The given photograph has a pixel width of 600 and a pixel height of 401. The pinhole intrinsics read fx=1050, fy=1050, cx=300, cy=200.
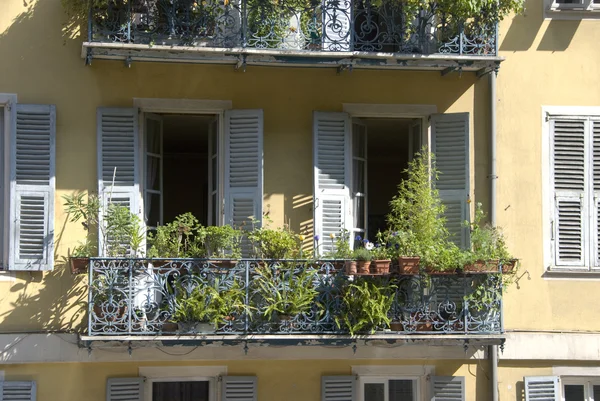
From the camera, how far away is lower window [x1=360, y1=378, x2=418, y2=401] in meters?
12.7

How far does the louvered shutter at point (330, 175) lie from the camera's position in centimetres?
1246

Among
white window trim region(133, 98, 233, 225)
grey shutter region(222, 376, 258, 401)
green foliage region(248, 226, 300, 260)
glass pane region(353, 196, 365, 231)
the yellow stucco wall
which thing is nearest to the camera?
green foliage region(248, 226, 300, 260)

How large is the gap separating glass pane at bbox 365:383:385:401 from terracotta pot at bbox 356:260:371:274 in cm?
185

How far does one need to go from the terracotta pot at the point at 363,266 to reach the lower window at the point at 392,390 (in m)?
1.83

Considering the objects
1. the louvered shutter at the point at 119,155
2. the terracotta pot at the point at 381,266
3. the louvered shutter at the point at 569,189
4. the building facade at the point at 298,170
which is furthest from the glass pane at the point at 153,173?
the louvered shutter at the point at 569,189

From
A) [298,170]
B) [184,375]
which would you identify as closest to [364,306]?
[298,170]

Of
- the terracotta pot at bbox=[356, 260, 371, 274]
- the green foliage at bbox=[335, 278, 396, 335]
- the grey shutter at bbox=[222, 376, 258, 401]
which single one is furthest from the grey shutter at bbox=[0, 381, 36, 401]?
the terracotta pot at bbox=[356, 260, 371, 274]

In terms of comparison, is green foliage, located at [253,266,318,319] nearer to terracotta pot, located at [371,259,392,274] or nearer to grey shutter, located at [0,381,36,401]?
terracotta pot, located at [371,259,392,274]

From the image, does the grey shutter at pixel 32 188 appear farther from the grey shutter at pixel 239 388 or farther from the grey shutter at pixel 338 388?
the grey shutter at pixel 338 388

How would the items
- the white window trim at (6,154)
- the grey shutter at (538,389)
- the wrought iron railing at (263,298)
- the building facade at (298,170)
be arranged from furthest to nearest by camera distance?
the grey shutter at (538,389) → the white window trim at (6,154) → the building facade at (298,170) → the wrought iron railing at (263,298)

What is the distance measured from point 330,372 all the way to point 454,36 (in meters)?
4.22

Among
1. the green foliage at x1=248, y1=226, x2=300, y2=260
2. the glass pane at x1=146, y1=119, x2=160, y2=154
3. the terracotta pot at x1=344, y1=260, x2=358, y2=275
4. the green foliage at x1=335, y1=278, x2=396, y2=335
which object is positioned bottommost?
the green foliage at x1=335, y1=278, x2=396, y2=335

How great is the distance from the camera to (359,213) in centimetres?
1312

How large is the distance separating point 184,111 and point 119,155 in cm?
95
